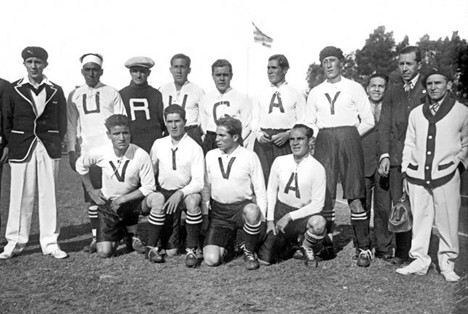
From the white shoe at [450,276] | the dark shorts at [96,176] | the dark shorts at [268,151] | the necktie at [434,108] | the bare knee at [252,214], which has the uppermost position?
the necktie at [434,108]

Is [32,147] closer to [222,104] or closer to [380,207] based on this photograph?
[222,104]

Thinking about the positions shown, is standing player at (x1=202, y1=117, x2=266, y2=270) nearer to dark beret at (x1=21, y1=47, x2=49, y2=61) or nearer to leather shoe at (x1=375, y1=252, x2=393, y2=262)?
leather shoe at (x1=375, y1=252, x2=393, y2=262)

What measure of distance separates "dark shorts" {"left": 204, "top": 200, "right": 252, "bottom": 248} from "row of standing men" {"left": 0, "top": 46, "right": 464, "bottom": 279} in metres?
0.01

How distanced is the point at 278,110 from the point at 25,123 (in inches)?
120

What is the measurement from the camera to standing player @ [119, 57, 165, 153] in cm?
659

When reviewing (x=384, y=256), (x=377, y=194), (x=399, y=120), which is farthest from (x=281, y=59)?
(x=384, y=256)

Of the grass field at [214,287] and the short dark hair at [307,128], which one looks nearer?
the grass field at [214,287]

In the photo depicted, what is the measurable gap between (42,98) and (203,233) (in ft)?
8.35

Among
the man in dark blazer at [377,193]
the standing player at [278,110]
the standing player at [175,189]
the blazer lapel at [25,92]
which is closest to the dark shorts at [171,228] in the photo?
the standing player at [175,189]

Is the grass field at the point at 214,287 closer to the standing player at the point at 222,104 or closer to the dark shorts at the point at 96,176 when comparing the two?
the dark shorts at the point at 96,176

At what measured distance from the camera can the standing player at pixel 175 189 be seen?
571cm

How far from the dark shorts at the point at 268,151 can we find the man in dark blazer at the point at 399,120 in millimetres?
1242

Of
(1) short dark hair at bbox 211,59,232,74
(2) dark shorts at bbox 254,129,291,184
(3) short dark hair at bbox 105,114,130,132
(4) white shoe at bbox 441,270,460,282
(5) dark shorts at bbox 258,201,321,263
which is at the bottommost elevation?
(4) white shoe at bbox 441,270,460,282

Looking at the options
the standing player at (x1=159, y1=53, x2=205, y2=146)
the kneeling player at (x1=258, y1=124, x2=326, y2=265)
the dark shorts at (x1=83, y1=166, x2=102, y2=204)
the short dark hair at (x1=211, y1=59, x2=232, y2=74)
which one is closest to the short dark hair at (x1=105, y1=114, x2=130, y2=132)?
the dark shorts at (x1=83, y1=166, x2=102, y2=204)
